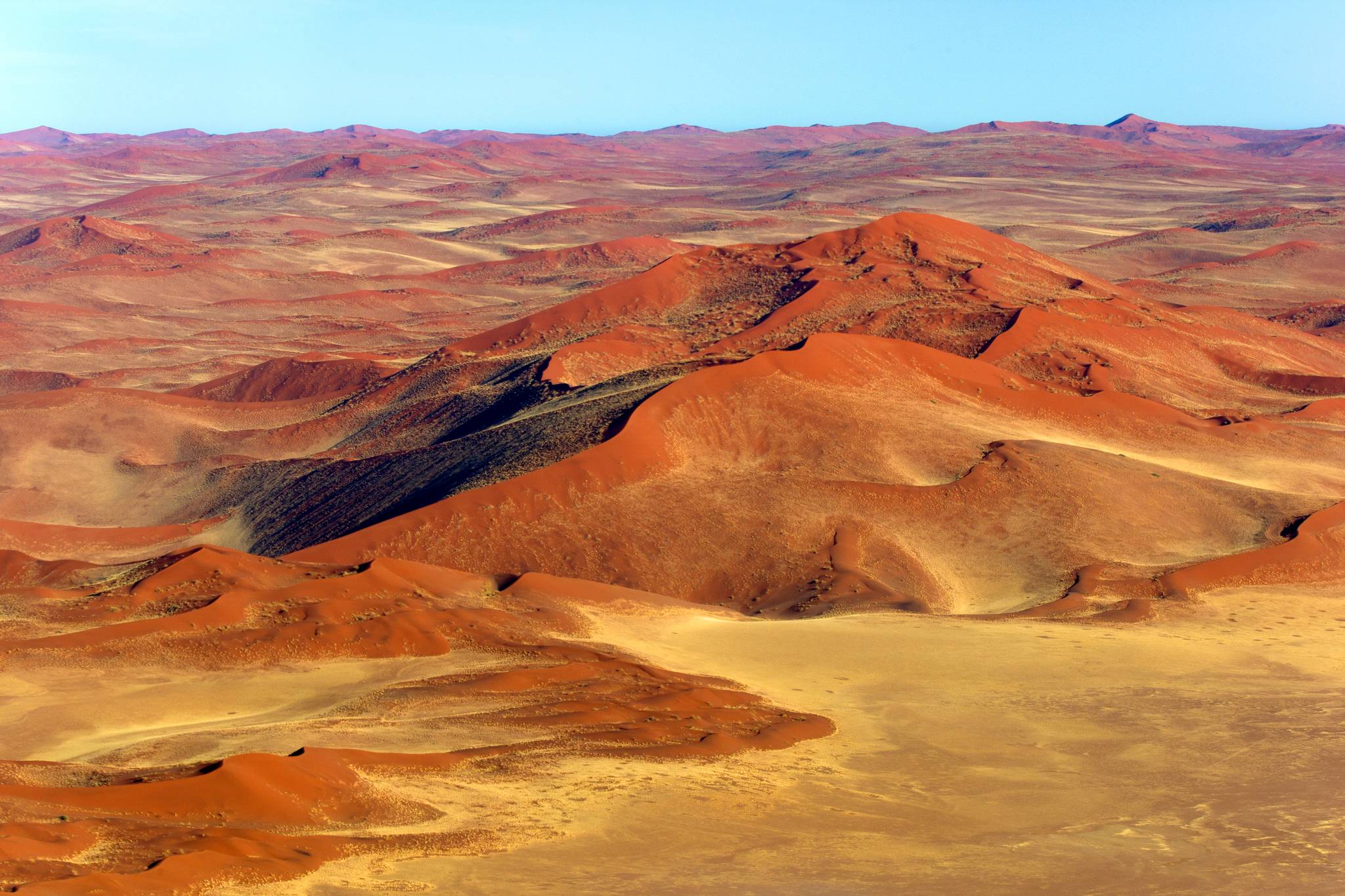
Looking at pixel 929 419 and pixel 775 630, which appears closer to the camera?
pixel 775 630

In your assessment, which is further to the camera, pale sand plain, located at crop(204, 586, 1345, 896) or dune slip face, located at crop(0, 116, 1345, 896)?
dune slip face, located at crop(0, 116, 1345, 896)

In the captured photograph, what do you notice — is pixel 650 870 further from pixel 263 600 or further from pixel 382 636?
pixel 263 600

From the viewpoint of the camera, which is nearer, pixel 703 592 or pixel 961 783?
pixel 961 783

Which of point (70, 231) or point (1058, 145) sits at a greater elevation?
point (1058, 145)

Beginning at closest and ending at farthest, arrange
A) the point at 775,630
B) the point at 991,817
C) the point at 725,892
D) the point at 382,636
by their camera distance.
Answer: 1. the point at 725,892
2. the point at 991,817
3. the point at 382,636
4. the point at 775,630

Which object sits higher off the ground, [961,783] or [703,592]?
[961,783]

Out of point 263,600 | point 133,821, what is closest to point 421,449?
point 263,600

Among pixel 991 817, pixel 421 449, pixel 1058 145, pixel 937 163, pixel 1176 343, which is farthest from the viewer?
pixel 1058 145

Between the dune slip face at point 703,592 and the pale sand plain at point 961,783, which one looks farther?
the dune slip face at point 703,592
